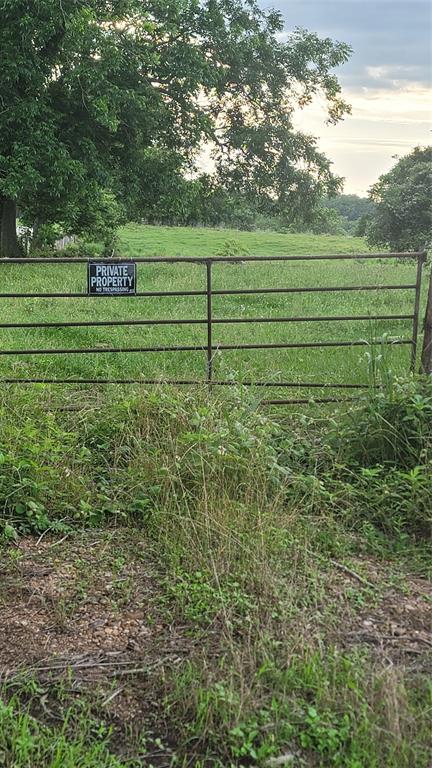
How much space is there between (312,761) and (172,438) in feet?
8.08

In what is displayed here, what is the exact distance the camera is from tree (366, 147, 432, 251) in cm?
2716

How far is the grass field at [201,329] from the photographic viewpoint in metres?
6.78

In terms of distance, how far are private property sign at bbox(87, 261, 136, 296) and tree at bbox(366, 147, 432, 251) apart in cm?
2277

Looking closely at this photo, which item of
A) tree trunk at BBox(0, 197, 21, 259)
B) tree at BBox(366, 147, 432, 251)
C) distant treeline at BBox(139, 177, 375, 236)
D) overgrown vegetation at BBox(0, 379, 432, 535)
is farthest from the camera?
tree at BBox(366, 147, 432, 251)

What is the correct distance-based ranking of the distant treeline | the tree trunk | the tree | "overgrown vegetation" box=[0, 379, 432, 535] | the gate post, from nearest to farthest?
1. "overgrown vegetation" box=[0, 379, 432, 535]
2. the gate post
3. the distant treeline
4. the tree trunk
5. the tree

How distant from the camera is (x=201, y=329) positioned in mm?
9742

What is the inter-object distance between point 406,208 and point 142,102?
16.2 meters

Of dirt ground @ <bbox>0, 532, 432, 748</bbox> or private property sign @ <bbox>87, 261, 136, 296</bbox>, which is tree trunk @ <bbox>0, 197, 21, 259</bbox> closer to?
private property sign @ <bbox>87, 261, 136, 296</bbox>

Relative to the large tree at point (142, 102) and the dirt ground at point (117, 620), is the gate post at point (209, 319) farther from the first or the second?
the large tree at point (142, 102)

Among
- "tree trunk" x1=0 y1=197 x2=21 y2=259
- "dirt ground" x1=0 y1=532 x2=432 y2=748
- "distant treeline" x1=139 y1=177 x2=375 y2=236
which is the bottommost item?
"dirt ground" x1=0 y1=532 x2=432 y2=748

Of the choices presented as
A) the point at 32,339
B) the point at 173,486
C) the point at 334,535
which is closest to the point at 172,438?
the point at 173,486

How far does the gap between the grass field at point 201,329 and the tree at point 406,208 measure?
11.9 meters

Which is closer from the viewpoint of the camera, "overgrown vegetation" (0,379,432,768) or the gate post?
"overgrown vegetation" (0,379,432,768)

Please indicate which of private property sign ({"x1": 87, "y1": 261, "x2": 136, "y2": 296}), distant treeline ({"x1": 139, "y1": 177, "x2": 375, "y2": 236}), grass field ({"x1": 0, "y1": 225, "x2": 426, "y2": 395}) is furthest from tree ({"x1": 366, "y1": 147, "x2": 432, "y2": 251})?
private property sign ({"x1": 87, "y1": 261, "x2": 136, "y2": 296})
